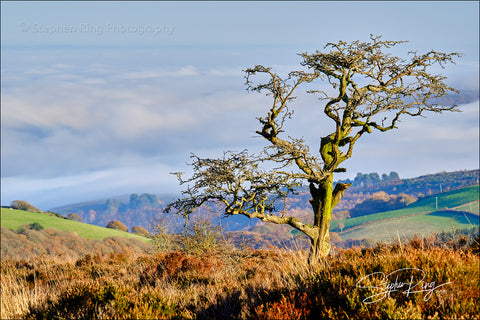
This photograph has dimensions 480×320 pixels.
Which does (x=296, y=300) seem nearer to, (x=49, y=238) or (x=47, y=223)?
(x=49, y=238)

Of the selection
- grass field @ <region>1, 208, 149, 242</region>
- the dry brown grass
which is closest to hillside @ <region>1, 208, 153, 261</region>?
grass field @ <region>1, 208, 149, 242</region>

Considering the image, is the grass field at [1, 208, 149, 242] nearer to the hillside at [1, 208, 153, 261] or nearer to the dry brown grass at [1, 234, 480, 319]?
the hillside at [1, 208, 153, 261]

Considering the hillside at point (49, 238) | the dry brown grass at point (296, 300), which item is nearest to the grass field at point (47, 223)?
the hillside at point (49, 238)

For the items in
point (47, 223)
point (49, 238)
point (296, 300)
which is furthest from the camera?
point (47, 223)

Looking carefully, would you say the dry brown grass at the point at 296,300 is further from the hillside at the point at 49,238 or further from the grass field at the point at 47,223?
the grass field at the point at 47,223

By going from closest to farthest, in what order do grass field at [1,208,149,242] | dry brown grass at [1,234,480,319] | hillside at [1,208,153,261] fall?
dry brown grass at [1,234,480,319] < hillside at [1,208,153,261] < grass field at [1,208,149,242]

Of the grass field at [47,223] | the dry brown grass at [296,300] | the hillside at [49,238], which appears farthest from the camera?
the grass field at [47,223]

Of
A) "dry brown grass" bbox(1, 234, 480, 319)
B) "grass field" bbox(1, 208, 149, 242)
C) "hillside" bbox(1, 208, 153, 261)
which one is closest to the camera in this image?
"dry brown grass" bbox(1, 234, 480, 319)

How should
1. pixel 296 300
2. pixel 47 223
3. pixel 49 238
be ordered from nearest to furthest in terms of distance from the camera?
pixel 296 300, pixel 49 238, pixel 47 223

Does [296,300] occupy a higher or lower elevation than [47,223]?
higher

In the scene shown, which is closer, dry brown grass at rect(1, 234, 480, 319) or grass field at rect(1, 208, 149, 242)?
dry brown grass at rect(1, 234, 480, 319)

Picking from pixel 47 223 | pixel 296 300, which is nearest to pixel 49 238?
pixel 47 223

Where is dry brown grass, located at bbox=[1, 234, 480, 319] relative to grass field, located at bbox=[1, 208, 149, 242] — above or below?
above

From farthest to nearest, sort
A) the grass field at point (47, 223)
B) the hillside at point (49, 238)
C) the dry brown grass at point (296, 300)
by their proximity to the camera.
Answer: the grass field at point (47, 223) → the hillside at point (49, 238) → the dry brown grass at point (296, 300)
